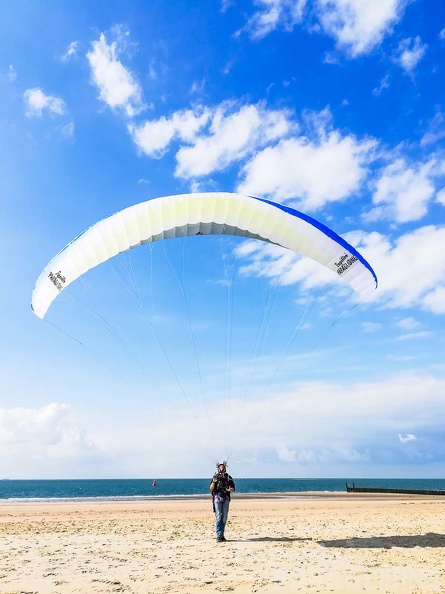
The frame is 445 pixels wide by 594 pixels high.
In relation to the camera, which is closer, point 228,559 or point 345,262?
point 228,559

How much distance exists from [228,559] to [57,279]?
8.40 meters

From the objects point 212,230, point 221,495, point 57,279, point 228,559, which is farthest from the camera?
point 57,279

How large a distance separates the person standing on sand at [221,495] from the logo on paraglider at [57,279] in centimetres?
642

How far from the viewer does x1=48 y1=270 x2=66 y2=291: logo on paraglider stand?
548 inches

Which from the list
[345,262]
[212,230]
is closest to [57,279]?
[212,230]

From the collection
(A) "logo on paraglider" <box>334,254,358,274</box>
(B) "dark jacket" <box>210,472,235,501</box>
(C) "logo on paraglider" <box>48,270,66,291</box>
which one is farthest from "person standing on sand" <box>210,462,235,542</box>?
(C) "logo on paraglider" <box>48,270,66,291</box>

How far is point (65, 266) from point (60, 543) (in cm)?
703

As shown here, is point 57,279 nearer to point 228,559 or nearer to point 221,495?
point 221,495

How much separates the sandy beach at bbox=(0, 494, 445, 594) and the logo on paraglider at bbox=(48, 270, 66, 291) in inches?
257

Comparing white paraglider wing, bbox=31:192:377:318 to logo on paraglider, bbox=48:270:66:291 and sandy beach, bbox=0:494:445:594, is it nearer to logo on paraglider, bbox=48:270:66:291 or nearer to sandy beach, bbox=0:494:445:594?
logo on paraglider, bbox=48:270:66:291

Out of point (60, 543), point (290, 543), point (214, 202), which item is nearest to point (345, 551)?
point (290, 543)

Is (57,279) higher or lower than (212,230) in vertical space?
lower

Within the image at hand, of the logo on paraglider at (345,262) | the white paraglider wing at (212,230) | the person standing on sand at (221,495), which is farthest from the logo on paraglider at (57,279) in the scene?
the logo on paraglider at (345,262)

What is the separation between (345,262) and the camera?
13.7m
